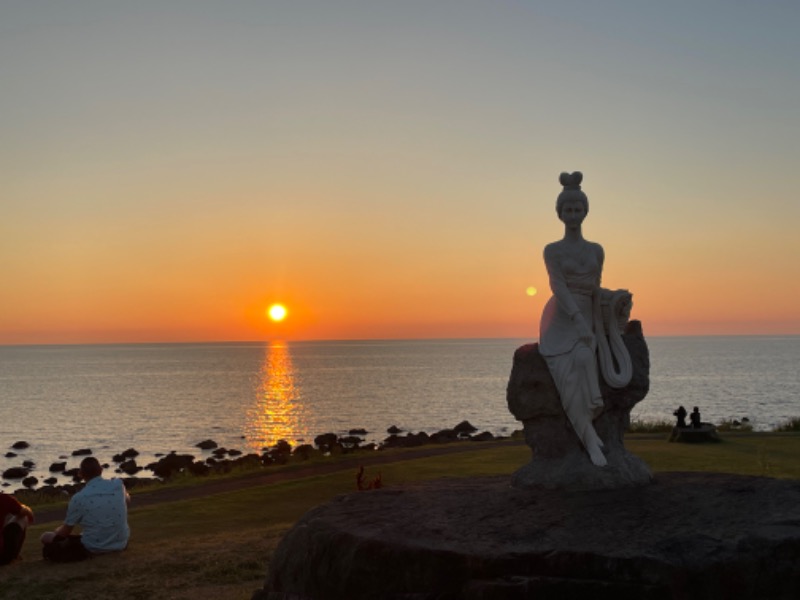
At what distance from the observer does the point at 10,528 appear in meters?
12.9

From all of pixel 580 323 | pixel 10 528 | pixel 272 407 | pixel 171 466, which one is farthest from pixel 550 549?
pixel 272 407

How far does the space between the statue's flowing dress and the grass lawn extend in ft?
17.0

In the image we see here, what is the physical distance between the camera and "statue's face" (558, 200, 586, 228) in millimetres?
12867

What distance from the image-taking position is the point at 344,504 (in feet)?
37.1

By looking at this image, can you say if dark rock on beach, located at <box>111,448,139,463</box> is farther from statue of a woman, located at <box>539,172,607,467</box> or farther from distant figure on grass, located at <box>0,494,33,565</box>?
statue of a woman, located at <box>539,172,607,467</box>

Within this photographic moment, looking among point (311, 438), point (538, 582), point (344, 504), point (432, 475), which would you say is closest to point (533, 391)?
point (344, 504)

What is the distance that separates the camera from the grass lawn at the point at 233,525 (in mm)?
11695

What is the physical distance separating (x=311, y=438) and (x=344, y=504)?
5517 centimetres

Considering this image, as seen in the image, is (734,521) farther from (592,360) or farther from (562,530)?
(592,360)

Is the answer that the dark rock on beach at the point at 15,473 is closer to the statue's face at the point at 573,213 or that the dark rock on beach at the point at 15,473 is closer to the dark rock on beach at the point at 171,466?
the dark rock on beach at the point at 171,466

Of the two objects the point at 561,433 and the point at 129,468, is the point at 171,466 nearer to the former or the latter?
the point at 129,468

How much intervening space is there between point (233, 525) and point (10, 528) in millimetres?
5647

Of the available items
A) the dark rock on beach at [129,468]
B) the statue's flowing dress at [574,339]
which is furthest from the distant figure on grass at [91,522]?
the dark rock on beach at [129,468]

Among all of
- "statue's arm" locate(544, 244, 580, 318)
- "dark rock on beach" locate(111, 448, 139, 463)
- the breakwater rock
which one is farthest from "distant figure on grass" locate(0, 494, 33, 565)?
"dark rock on beach" locate(111, 448, 139, 463)
